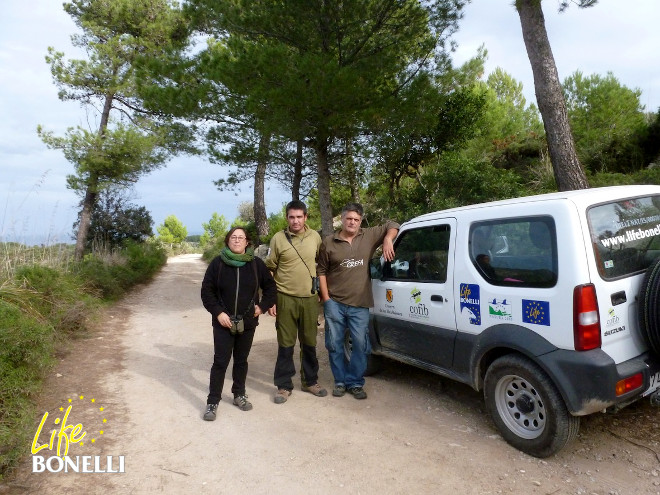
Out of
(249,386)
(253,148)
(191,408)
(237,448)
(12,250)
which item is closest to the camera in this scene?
(237,448)

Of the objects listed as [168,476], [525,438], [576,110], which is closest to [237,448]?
[168,476]

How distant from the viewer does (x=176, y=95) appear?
907 cm

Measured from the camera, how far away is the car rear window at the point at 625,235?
9.91ft

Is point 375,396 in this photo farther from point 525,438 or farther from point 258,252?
point 258,252

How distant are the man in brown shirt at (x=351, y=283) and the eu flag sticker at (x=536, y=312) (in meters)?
1.56

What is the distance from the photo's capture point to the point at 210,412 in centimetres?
420

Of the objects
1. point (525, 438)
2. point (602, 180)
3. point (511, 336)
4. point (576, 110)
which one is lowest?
point (525, 438)

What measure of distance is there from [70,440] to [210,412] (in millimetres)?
1152

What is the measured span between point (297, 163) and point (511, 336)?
911 cm

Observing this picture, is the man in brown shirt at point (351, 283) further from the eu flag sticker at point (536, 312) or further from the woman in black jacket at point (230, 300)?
the eu flag sticker at point (536, 312)

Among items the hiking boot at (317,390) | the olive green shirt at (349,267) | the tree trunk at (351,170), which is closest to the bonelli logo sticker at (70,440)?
the hiking boot at (317,390)

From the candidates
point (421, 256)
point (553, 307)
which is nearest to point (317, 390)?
point (421, 256)

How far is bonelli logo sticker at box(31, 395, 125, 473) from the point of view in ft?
11.0

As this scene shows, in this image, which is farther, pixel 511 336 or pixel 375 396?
pixel 375 396
